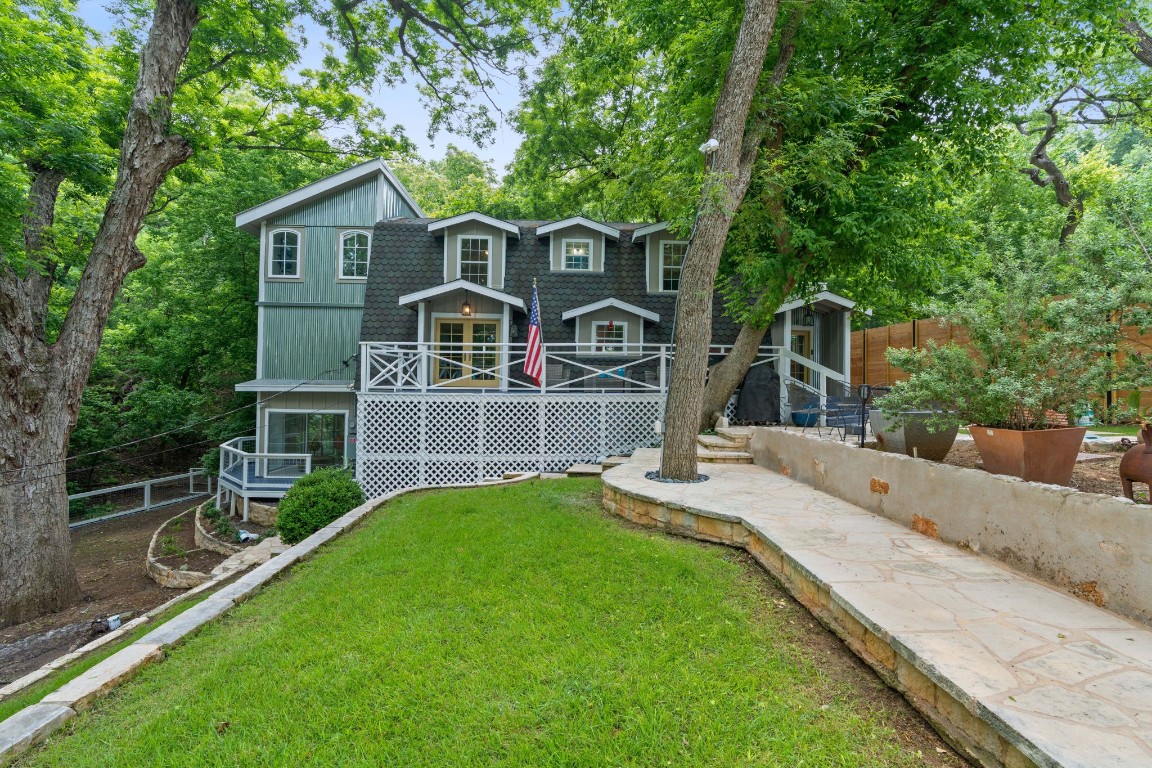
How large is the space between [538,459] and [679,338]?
4.17 m

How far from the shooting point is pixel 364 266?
12.9 m

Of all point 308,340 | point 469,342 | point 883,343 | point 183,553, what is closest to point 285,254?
point 308,340

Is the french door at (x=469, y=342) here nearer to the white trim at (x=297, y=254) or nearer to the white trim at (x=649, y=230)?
the white trim at (x=649, y=230)

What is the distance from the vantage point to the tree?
23.2 feet

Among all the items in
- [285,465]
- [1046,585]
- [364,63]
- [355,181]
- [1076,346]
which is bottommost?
[285,465]

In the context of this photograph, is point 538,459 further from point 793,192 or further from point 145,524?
point 145,524

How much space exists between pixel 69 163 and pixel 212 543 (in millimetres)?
6672

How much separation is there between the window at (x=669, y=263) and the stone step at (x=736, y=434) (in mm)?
4488

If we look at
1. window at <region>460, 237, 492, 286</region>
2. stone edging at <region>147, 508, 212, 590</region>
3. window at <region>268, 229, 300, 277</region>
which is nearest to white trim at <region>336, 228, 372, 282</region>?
window at <region>268, 229, 300, 277</region>

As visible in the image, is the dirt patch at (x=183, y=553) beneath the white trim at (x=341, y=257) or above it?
beneath

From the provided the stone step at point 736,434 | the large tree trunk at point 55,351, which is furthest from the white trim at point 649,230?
the large tree trunk at point 55,351

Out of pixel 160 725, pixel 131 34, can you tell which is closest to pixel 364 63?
pixel 131 34

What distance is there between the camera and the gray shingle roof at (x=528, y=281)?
1125 cm

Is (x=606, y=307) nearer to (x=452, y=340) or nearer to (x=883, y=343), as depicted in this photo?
(x=452, y=340)
